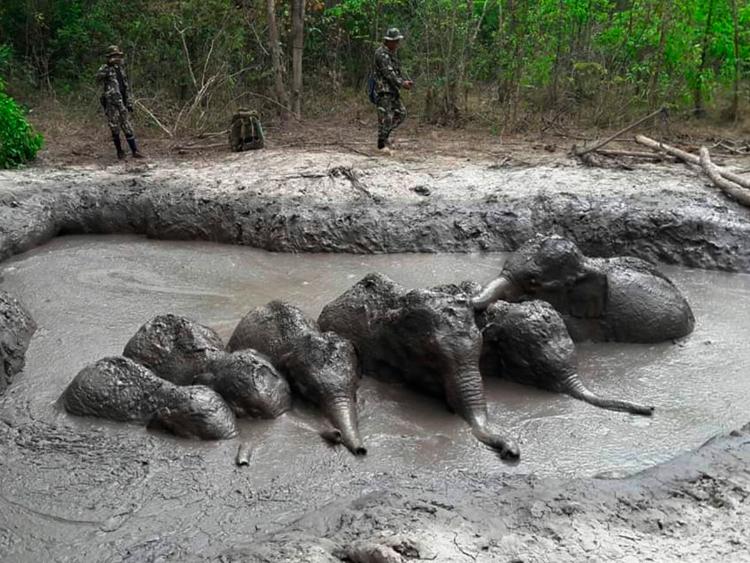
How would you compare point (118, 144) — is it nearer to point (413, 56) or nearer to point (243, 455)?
point (413, 56)

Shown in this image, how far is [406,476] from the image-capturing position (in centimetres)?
474

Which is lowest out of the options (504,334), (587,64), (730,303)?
(730,303)

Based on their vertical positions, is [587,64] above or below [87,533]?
above

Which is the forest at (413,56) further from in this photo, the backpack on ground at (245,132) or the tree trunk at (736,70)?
the backpack on ground at (245,132)

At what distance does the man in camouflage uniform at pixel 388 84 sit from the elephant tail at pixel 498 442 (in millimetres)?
7897

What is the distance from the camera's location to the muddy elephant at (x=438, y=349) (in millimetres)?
5410

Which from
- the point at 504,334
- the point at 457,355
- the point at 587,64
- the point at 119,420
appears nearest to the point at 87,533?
the point at 119,420

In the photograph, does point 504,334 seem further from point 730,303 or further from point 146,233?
point 146,233

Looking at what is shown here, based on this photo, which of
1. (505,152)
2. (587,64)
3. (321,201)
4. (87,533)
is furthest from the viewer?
(587,64)

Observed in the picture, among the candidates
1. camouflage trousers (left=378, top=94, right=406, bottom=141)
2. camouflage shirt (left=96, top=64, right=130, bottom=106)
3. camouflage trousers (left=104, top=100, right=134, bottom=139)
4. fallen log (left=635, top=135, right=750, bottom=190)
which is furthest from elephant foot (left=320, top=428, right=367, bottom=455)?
camouflage shirt (left=96, top=64, right=130, bottom=106)

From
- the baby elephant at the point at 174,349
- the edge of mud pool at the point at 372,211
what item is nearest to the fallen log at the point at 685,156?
the edge of mud pool at the point at 372,211

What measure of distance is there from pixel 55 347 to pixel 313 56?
13.6 meters

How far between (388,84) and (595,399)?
8.00 metres

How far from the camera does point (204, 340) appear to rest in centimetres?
602
